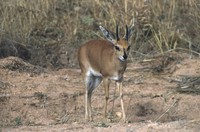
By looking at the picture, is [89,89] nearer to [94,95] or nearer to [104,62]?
[104,62]

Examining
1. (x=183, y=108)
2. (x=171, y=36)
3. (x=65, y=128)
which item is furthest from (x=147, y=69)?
(x=65, y=128)

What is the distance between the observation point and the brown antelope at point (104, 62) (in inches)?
340

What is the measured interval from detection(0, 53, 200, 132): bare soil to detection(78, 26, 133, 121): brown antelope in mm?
431

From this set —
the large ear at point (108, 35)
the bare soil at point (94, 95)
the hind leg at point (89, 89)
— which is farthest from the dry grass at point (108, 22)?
the large ear at point (108, 35)

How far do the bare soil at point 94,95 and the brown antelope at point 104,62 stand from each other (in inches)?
17.0

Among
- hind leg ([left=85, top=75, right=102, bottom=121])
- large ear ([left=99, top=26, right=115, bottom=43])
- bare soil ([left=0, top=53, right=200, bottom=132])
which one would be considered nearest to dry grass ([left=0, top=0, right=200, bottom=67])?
bare soil ([left=0, top=53, right=200, bottom=132])

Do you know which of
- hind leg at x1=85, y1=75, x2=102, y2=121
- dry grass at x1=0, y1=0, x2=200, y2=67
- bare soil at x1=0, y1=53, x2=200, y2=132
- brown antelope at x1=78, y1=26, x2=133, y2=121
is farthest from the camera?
dry grass at x1=0, y1=0, x2=200, y2=67

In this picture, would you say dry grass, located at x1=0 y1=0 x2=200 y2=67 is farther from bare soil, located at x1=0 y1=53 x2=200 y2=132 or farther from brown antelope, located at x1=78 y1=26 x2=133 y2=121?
brown antelope, located at x1=78 y1=26 x2=133 y2=121

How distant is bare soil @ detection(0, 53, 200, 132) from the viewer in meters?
9.46

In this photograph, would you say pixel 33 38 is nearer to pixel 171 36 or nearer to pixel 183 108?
pixel 171 36

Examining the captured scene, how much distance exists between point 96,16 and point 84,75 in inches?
156

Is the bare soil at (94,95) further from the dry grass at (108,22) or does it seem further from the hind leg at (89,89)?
the dry grass at (108,22)

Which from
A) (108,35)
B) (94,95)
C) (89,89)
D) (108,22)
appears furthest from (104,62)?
(108,22)

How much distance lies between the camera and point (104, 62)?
29.5ft
